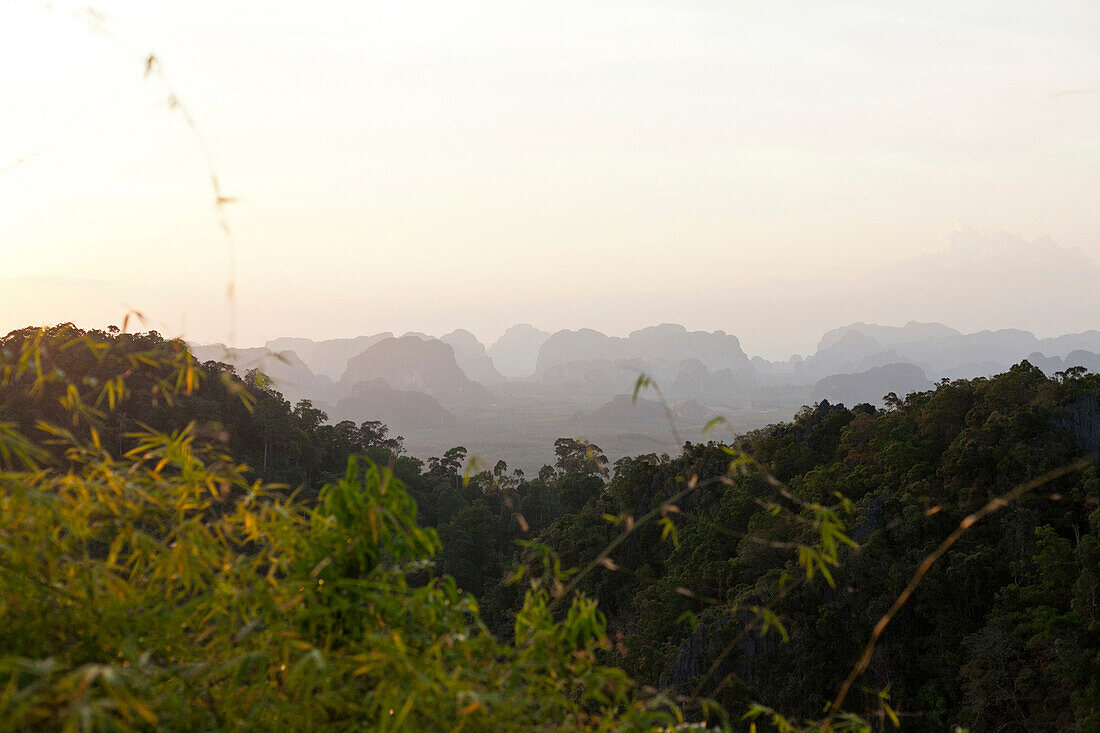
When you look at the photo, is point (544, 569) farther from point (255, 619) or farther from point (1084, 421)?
point (1084, 421)

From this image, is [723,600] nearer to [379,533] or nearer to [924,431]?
[924,431]

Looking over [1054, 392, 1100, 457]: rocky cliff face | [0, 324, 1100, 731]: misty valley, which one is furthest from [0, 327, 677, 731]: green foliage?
[1054, 392, 1100, 457]: rocky cliff face

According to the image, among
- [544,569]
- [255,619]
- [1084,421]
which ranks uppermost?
[255,619]

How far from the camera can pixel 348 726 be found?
246 centimetres

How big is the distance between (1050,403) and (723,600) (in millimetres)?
14657

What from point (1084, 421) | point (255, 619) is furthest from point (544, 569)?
point (1084, 421)

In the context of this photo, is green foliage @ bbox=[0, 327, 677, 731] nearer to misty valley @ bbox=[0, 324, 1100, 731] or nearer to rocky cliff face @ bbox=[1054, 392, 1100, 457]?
misty valley @ bbox=[0, 324, 1100, 731]

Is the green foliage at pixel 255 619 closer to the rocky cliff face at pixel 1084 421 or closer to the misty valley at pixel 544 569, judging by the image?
the misty valley at pixel 544 569

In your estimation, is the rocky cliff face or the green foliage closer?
the green foliage

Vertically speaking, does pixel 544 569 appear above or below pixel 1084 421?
below

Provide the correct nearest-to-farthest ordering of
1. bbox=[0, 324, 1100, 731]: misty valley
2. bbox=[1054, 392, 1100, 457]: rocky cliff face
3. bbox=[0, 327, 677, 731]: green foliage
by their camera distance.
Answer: bbox=[0, 327, 677, 731]: green foliage → bbox=[0, 324, 1100, 731]: misty valley → bbox=[1054, 392, 1100, 457]: rocky cliff face

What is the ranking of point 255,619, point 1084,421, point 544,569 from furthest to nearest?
point 1084,421, point 544,569, point 255,619

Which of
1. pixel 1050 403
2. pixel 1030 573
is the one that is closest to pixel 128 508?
pixel 1030 573

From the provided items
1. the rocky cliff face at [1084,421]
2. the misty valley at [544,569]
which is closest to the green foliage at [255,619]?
the misty valley at [544,569]
